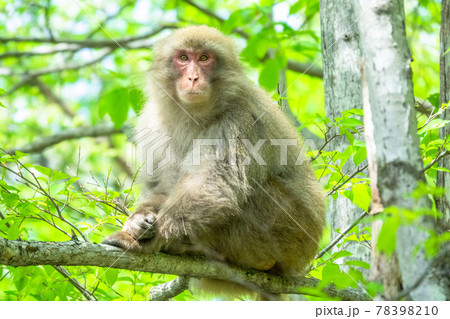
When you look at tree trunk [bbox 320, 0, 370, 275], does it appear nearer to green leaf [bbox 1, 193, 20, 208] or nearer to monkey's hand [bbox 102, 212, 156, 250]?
monkey's hand [bbox 102, 212, 156, 250]

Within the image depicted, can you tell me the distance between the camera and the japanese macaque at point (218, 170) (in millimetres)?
5000

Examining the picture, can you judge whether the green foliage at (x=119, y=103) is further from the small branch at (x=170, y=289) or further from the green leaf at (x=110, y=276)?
the green leaf at (x=110, y=276)

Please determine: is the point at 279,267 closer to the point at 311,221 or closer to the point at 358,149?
the point at 311,221

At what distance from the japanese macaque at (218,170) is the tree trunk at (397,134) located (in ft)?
7.86

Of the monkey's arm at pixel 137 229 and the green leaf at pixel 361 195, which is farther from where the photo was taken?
the monkey's arm at pixel 137 229

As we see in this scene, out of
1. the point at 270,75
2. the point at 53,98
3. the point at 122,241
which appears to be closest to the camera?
the point at 122,241

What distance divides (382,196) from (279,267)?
2.68 m

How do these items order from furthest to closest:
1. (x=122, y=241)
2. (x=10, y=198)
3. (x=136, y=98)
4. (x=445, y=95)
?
(x=136, y=98)
(x=445, y=95)
(x=122, y=241)
(x=10, y=198)

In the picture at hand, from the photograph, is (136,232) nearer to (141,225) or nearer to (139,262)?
(141,225)

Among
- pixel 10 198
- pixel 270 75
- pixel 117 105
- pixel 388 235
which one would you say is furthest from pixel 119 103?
pixel 388 235

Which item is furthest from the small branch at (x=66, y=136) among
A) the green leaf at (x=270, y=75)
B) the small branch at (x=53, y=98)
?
the small branch at (x=53, y=98)

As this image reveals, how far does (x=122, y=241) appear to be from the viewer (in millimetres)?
4570

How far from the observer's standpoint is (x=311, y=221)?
543cm

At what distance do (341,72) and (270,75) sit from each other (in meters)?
1.52
